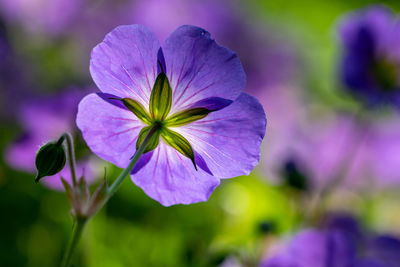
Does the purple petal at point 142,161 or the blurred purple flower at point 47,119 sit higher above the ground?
the purple petal at point 142,161

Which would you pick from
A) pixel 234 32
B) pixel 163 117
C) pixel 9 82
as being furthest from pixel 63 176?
pixel 234 32

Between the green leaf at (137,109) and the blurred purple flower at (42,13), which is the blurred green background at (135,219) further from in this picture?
the green leaf at (137,109)

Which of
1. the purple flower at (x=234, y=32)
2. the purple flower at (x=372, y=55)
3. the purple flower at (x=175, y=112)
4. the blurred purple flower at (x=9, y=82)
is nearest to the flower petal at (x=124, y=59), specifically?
the purple flower at (x=175, y=112)

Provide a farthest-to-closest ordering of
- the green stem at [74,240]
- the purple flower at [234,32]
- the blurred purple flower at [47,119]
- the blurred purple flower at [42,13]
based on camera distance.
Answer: the purple flower at [234,32] < the blurred purple flower at [42,13] < the blurred purple flower at [47,119] < the green stem at [74,240]

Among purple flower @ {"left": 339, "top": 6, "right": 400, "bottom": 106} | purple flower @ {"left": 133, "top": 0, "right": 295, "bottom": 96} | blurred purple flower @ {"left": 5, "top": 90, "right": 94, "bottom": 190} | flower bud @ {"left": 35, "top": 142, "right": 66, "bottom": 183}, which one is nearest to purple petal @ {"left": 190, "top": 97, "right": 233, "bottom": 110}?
flower bud @ {"left": 35, "top": 142, "right": 66, "bottom": 183}

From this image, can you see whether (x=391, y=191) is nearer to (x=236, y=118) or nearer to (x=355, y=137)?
(x=355, y=137)

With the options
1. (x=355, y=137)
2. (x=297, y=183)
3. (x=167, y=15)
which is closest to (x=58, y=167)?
(x=297, y=183)
